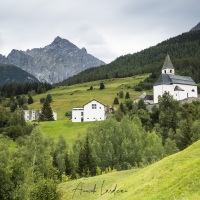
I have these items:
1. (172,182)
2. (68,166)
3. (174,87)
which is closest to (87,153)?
(68,166)

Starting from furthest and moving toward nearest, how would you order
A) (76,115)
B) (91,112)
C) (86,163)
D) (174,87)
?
(174,87) → (91,112) → (76,115) → (86,163)

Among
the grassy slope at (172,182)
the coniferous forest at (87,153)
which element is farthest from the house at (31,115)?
the grassy slope at (172,182)

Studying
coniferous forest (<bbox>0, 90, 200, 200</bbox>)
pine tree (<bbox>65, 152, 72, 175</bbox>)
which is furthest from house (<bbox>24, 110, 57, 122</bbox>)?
pine tree (<bbox>65, 152, 72, 175</bbox>)

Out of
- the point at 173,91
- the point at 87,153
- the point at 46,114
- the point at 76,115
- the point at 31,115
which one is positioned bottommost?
the point at 87,153

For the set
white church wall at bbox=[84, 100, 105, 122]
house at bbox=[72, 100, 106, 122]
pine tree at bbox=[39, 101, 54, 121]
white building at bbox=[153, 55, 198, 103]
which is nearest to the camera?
house at bbox=[72, 100, 106, 122]

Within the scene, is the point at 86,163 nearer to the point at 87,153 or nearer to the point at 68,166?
the point at 87,153

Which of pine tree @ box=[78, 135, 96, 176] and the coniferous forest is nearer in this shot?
the coniferous forest

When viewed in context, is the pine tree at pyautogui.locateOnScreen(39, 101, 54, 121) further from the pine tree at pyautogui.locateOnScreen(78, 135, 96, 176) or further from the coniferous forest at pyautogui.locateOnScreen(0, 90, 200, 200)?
the pine tree at pyautogui.locateOnScreen(78, 135, 96, 176)

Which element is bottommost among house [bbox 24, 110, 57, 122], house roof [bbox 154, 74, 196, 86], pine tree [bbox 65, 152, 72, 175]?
pine tree [bbox 65, 152, 72, 175]

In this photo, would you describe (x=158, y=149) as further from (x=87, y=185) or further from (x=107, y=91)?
(x=107, y=91)

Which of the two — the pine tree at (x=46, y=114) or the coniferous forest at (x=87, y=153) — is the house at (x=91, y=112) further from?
the coniferous forest at (x=87, y=153)

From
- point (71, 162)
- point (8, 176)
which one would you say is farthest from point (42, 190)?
point (71, 162)

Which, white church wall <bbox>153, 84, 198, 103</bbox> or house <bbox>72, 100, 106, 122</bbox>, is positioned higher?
white church wall <bbox>153, 84, 198, 103</bbox>

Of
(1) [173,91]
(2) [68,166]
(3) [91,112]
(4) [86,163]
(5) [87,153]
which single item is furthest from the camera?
(1) [173,91]
